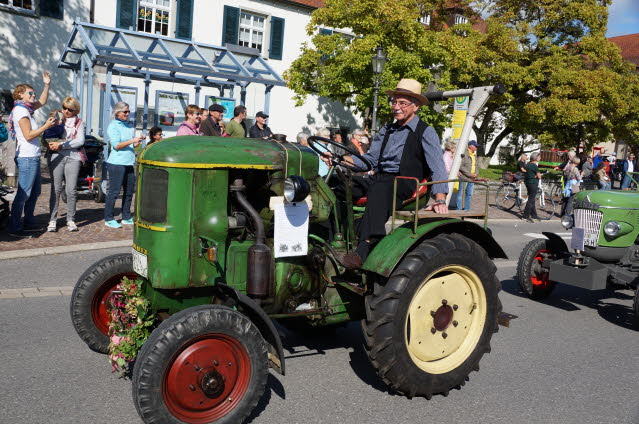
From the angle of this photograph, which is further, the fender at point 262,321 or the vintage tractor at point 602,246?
the vintage tractor at point 602,246

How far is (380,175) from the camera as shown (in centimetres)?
455

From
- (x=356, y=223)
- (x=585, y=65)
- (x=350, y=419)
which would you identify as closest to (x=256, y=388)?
(x=350, y=419)

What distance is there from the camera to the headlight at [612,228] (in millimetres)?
6551

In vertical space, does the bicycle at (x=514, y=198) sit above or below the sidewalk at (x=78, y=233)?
above

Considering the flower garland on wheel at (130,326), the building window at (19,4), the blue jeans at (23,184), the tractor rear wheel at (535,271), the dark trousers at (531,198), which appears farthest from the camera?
the building window at (19,4)

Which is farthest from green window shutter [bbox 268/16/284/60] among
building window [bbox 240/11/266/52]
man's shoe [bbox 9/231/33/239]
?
man's shoe [bbox 9/231/33/239]

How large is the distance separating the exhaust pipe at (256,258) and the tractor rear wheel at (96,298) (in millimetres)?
1180

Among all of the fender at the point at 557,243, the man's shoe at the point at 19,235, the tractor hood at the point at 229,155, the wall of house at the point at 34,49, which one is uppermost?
the wall of house at the point at 34,49

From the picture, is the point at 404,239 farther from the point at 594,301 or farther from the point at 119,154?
the point at 119,154

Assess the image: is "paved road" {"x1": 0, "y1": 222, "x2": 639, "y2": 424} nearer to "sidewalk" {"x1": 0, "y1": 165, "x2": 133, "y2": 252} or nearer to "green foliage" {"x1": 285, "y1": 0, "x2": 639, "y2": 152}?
"sidewalk" {"x1": 0, "y1": 165, "x2": 133, "y2": 252}

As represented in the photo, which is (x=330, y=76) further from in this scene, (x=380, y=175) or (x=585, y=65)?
(x=380, y=175)

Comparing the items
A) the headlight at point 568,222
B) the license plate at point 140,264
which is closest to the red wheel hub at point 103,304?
the license plate at point 140,264

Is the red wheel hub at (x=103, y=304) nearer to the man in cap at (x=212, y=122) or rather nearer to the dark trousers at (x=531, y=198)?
the man in cap at (x=212, y=122)

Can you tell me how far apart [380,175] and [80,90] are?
1318cm
